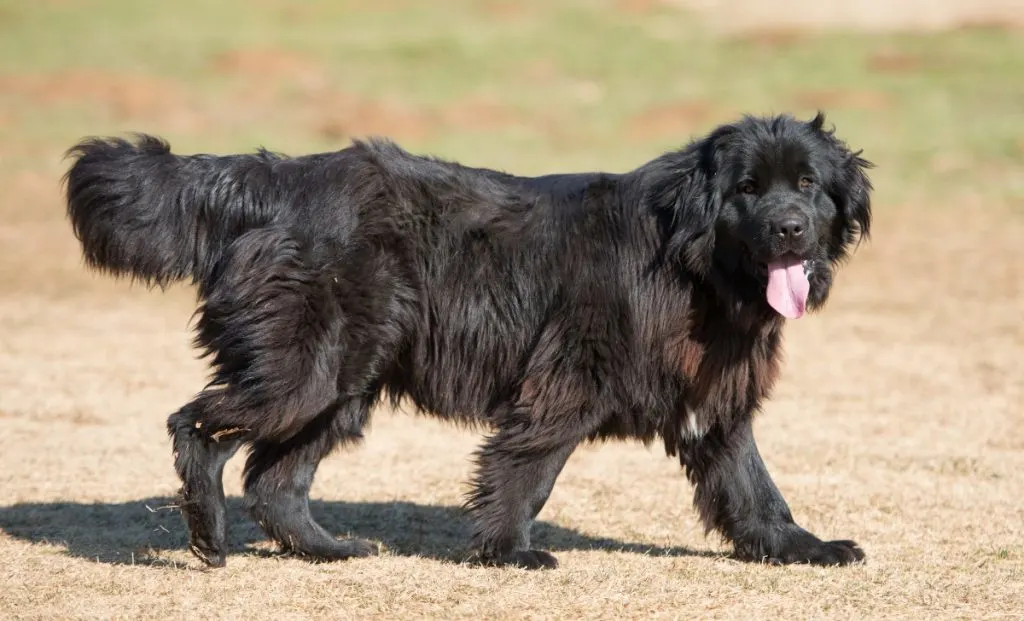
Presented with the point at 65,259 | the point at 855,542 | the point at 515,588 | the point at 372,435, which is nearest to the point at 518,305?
the point at 515,588

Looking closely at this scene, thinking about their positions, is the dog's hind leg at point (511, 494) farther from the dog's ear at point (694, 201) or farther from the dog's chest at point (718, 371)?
the dog's ear at point (694, 201)

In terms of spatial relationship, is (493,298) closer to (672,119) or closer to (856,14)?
(672,119)

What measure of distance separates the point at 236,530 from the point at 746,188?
3205 millimetres

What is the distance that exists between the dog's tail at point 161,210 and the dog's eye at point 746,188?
7.07 feet

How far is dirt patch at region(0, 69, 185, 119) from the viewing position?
79.6 ft

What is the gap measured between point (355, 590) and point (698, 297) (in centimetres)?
204

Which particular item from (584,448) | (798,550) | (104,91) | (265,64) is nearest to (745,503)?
(798,550)

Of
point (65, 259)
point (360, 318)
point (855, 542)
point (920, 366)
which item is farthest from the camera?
point (65, 259)

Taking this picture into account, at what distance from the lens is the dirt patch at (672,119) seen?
23.3m

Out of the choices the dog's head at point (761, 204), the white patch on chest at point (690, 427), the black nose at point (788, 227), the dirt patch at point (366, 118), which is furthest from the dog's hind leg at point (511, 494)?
the dirt patch at point (366, 118)

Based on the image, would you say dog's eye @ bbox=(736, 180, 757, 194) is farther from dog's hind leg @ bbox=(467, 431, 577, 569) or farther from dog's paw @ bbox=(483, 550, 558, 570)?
dog's paw @ bbox=(483, 550, 558, 570)

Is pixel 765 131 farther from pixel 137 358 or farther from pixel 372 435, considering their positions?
pixel 137 358

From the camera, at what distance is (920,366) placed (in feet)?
37.4

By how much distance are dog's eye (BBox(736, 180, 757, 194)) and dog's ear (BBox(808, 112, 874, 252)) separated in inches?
14.7
